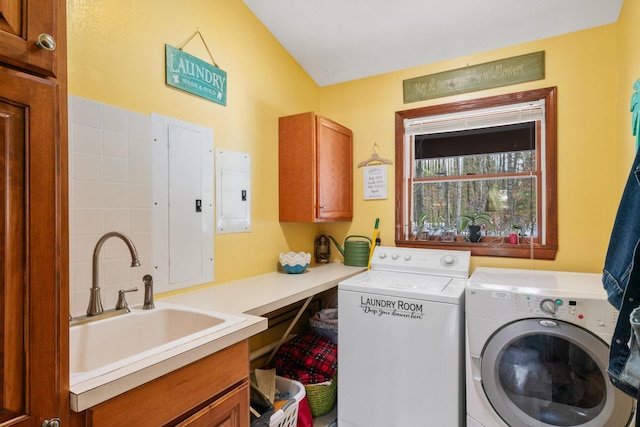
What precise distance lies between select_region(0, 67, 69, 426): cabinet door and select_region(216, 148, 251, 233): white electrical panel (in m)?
1.29

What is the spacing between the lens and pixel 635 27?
1681 mm

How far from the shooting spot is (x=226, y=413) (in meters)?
1.19

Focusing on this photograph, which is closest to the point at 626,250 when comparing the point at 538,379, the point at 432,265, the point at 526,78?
the point at 538,379

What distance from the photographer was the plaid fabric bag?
2.17m

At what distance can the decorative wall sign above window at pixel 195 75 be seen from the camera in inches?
68.7

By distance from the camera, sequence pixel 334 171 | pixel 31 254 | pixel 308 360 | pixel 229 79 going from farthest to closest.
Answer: pixel 334 171 < pixel 308 360 < pixel 229 79 < pixel 31 254

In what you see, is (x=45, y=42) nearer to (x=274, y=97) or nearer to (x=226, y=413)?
(x=226, y=413)

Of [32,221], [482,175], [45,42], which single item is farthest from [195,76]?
[482,175]

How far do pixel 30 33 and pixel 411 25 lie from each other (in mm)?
2128

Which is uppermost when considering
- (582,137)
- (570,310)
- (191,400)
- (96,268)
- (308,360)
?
(582,137)

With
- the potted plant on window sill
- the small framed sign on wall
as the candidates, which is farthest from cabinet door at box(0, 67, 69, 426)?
the potted plant on window sill

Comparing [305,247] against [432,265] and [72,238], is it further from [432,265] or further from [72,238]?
[72,238]

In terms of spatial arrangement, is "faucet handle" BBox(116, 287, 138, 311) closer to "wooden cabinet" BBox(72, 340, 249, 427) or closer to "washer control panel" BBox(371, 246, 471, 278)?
"wooden cabinet" BBox(72, 340, 249, 427)

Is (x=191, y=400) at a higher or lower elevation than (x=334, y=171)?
lower
